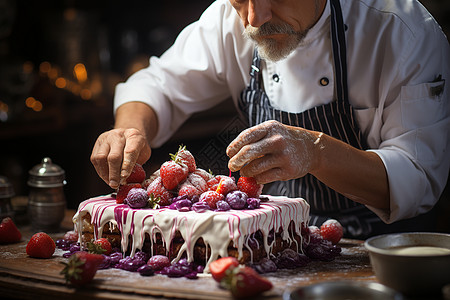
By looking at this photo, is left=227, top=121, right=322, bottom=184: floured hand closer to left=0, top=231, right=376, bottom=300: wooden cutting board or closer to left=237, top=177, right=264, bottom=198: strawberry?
left=237, top=177, right=264, bottom=198: strawberry

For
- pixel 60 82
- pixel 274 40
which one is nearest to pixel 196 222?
pixel 274 40

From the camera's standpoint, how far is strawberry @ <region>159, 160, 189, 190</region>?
6.57 ft

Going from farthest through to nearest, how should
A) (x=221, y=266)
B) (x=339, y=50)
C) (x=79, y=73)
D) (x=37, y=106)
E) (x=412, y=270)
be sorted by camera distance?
(x=79, y=73)
(x=37, y=106)
(x=339, y=50)
(x=221, y=266)
(x=412, y=270)

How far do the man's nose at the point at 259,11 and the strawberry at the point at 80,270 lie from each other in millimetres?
1046

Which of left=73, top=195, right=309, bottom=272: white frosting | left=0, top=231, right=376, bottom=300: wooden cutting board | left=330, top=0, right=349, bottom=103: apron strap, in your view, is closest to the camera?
left=0, top=231, right=376, bottom=300: wooden cutting board

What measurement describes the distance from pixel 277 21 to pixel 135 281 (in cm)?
111

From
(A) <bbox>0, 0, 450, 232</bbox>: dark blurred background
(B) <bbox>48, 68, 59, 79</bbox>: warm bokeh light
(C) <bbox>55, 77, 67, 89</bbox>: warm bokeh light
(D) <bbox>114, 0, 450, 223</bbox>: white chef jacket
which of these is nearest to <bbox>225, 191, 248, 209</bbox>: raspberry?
(D) <bbox>114, 0, 450, 223</bbox>: white chef jacket

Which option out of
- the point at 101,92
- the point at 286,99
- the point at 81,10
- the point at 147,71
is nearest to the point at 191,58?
the point at 147,71

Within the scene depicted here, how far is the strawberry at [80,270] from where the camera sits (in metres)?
1.66

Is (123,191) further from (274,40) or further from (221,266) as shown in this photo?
(274,40)

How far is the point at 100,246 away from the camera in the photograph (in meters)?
1.95

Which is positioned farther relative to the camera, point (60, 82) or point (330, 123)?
point (60, 82)

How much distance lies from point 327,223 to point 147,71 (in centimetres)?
127

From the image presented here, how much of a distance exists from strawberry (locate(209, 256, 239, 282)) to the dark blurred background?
2.20 m
